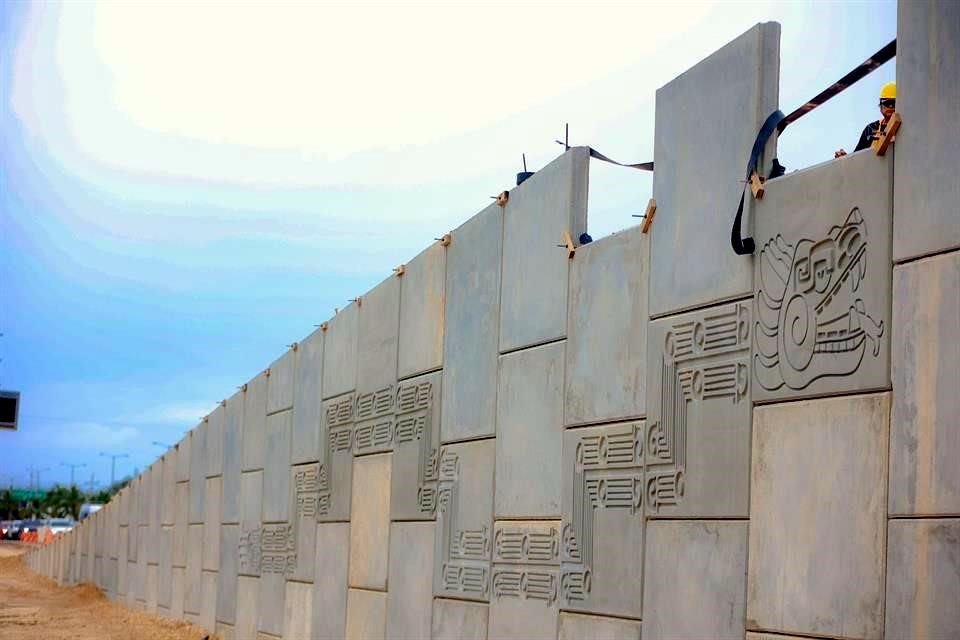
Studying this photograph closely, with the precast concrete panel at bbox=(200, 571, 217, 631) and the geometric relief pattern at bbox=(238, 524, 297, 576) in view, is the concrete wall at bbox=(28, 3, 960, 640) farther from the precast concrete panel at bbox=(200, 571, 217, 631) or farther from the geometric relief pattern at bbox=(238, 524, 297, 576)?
the precast concrete panel at bbox=(200, 571, 217, 631)

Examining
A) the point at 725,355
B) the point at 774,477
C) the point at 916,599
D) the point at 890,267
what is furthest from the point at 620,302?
the point at 916,599

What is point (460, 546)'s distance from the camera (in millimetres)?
9141

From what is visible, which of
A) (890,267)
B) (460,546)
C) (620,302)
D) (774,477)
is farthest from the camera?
(460,546)

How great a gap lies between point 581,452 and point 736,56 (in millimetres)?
2474

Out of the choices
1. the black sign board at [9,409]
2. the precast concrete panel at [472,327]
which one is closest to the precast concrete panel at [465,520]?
the precast concrete panel at [472,327]

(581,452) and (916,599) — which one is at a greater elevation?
(581,452)

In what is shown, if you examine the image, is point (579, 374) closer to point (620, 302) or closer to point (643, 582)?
point (620, 302)

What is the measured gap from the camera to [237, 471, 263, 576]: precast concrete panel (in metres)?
14.7

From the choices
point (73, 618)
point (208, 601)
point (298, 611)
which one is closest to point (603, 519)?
point (298, 611)

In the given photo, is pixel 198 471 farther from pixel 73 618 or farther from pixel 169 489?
pixel 73 618

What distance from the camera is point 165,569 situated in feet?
66.6

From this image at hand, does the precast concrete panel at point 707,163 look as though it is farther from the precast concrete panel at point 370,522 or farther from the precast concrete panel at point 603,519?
the precast concrete panel at point 370,522

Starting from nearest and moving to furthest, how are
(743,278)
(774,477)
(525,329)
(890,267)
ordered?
1. (890,267)
2. (774,477)
3. (743,278)
4. (525,329)

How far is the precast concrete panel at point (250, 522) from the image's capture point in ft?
48.2
